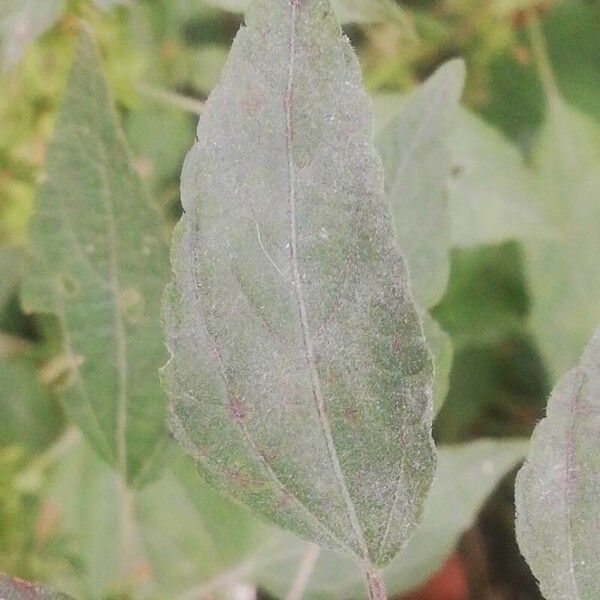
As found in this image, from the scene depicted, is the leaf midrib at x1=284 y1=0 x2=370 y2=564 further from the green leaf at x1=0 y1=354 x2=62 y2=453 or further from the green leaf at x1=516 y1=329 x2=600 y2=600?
the green leaf at x1=0 y1=354 x2=62 y2=453

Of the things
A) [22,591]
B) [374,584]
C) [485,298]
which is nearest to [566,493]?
[374,584]

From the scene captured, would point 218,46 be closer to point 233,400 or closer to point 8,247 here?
point 8,247

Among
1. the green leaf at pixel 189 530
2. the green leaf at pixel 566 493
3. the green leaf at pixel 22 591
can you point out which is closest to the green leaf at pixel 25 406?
the green leaf at pixel 189 530

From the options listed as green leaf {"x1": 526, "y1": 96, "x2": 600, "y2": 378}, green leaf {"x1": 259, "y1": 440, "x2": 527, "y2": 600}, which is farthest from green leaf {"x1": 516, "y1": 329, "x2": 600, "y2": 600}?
green leaf {"x1": 526, "y1": 96, "x2": 600, "y2": 378}

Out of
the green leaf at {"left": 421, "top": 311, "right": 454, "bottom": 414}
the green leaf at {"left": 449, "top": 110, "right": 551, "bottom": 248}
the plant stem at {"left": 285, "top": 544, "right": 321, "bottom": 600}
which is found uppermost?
the green leaf at {"left": 421, "top": 311, "right": 454, "bottom": 414}

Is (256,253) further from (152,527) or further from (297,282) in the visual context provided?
(152,527)

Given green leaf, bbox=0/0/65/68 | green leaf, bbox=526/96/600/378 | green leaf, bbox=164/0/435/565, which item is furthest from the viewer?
green leaf, bbox=526/96/600/378
